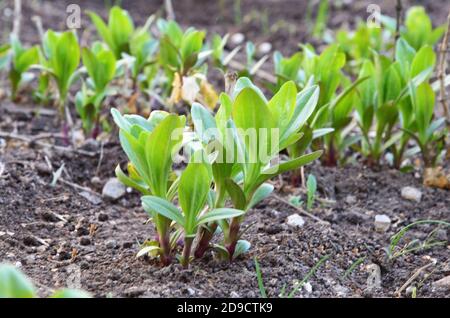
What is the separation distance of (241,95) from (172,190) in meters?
0.41

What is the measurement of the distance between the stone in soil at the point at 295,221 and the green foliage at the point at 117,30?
1.43 meters

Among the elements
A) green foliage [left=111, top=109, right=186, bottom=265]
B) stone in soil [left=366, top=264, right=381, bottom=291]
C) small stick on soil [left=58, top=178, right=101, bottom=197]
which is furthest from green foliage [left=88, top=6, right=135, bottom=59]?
stone in soil [left=366, top=264, right=381, bottom=291]

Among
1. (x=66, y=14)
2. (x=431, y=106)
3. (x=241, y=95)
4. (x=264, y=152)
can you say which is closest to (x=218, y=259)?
(x=264, y=152)

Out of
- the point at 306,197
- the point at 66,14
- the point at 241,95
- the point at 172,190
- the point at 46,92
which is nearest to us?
the point at 241,95

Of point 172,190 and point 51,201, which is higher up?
point 172,190

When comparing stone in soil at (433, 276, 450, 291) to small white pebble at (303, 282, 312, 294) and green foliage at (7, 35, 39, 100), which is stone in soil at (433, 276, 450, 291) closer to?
small white pebble at (303, 282, 312, 294)

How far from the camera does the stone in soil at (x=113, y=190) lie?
3165 millimetres

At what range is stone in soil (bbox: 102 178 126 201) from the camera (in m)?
3.17

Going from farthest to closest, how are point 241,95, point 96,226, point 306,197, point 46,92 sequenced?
point 46,92, point 306,197, point 96,226, point 241,95

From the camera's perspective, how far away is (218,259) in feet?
8.00

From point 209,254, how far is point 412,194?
1.11 meters

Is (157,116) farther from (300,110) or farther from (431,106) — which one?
(431,106)

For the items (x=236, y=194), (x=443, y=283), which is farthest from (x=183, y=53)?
(x=443, y=283)

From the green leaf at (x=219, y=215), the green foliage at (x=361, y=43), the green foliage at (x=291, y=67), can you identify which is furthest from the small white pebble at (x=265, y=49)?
the green leaf at (x=219, y=215)
